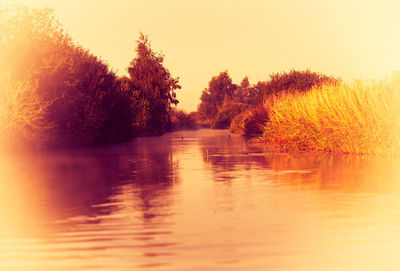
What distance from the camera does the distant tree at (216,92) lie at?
14325 centimetres

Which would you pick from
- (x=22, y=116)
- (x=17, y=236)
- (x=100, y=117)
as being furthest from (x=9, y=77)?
(x=17, y=236)

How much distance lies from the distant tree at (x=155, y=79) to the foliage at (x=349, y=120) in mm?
40649

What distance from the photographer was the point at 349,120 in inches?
952

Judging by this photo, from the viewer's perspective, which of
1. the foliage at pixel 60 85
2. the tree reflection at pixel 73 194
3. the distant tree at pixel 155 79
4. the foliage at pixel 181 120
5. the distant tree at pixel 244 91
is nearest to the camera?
the tree reflection at pixel 73 194

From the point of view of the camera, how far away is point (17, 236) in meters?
8.26

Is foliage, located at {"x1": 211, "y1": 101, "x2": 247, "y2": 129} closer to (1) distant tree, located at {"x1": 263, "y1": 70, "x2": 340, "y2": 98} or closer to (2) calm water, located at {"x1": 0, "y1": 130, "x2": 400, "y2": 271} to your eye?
(1) distant tree, located at {"x1": 263, "y1": 70, "x2": 340, "y2": 98}

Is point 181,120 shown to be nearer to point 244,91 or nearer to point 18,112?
point 244,91

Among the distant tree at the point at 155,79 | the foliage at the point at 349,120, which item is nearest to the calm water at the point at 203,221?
the foliage at the point at 349,120

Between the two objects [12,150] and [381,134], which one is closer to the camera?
[381,134]

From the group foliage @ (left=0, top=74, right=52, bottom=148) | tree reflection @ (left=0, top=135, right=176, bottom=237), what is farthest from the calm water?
foliage @ (left=0, top=74, right=52, bottom=148)

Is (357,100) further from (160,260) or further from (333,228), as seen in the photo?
(160,260)

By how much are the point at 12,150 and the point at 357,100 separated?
62.1 feet

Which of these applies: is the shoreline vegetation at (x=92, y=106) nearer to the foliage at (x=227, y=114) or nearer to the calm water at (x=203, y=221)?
the calm water at (x=203, y=221)

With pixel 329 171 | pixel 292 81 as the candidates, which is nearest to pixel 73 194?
pixel 329 171
